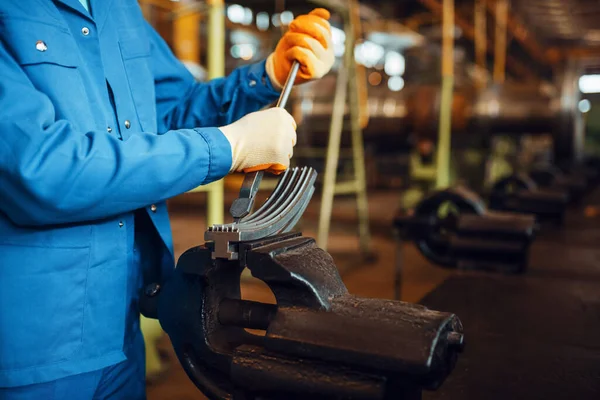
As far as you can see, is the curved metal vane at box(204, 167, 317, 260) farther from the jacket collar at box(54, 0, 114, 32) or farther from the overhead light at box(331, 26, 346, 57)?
the overhead light at box(331, 26, 346, 57)

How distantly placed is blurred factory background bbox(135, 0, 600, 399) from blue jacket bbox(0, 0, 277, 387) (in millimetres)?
1156

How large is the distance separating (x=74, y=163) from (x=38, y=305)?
0.23m

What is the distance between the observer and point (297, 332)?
59 cm

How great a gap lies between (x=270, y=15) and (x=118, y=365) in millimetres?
4294

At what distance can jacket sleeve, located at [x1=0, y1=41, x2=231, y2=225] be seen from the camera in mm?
647

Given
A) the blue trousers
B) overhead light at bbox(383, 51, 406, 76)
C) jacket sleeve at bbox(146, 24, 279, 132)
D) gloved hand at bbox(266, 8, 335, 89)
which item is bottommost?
the blue trousers

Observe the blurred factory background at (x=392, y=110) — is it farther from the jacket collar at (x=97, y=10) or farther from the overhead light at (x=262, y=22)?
the jacket collar at (x=97, y=10)

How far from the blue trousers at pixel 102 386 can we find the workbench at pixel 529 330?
49cm

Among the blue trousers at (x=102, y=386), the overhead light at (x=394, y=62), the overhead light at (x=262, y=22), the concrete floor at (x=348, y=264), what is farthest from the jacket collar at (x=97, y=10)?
the overhead light at (x=394, y=62)

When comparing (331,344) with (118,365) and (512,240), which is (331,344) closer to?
(118,365)

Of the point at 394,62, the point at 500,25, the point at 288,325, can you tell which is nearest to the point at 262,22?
the point at 500,25

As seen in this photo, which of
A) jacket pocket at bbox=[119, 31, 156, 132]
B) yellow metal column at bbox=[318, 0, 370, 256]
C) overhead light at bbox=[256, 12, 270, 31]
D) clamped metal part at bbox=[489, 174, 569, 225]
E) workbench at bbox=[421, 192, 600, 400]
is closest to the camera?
workbench at bbox=[421, 192, 600, 400]

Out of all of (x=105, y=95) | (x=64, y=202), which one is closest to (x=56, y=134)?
(x=64, y=202)

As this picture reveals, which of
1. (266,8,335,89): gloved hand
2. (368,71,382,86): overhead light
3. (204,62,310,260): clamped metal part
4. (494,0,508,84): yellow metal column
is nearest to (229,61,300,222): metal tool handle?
(204,62,310,260): clamped metal part
